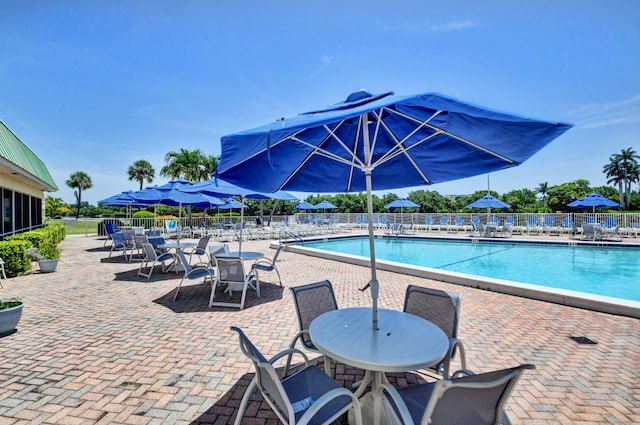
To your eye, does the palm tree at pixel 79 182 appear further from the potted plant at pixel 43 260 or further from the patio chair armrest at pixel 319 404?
the patio chair armrest at pixel 319 404

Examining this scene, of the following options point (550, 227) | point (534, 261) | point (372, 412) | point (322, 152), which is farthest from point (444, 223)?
point (372, 412)

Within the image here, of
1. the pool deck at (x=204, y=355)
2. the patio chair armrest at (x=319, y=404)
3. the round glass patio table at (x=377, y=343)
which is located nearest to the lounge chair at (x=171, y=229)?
the pool deck at (x=204, y=355)

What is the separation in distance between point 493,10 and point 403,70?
8.02ft

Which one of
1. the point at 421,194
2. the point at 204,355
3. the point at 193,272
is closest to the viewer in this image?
the point at 204,355

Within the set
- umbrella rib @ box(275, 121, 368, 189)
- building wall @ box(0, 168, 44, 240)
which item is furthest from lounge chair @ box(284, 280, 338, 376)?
building wall @ box(0, 168, 44, 240)

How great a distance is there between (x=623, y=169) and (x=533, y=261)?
68.5 m

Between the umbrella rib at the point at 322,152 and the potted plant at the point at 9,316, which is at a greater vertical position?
the umbrella rib at the point at 322,152

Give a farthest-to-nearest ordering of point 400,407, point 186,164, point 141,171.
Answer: point 141,171 < point 186,164 < point 400,407

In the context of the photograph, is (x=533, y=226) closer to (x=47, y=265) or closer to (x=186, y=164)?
(x=47, y=265)

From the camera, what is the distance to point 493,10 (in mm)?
6270

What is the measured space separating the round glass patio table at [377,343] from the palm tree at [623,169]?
75.5 m

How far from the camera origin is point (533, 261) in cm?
1091

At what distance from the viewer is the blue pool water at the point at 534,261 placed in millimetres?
8102

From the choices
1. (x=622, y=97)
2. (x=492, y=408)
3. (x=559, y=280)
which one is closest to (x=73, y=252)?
(x=492, y=408)
